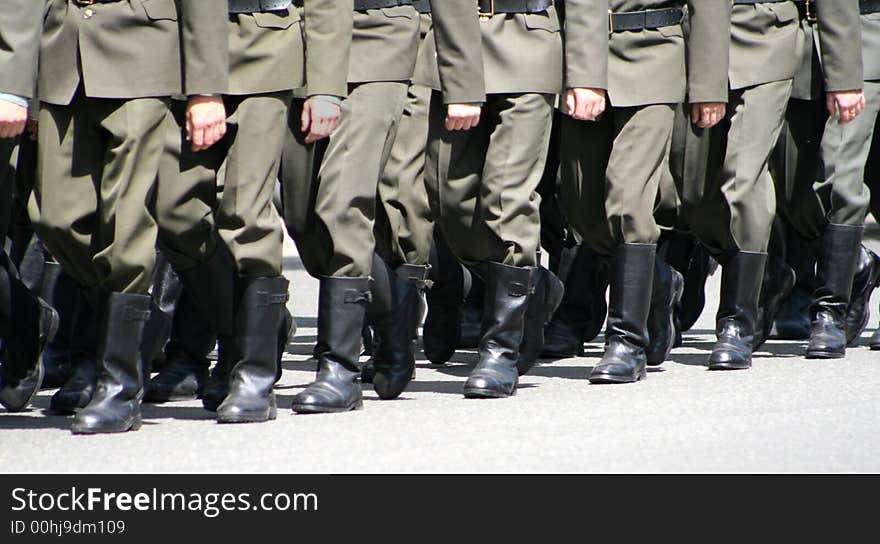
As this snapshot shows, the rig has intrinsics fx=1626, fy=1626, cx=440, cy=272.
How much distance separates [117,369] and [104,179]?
0.56 metres

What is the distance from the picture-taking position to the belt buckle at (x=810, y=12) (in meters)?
6.61

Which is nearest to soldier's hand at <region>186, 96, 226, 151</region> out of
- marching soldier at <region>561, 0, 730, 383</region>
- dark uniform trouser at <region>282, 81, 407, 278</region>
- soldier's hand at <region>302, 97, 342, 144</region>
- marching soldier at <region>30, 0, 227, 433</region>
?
→ marching soldier at <region>30, 0, 227, 433</region>

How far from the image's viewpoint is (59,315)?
5.86 m

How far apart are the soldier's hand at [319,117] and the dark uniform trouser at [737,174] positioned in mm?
1973

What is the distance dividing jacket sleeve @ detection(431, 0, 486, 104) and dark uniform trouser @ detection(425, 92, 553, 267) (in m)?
0.21

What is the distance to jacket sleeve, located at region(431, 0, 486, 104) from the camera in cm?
540

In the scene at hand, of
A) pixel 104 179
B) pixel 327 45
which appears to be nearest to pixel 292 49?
pixel 327 45

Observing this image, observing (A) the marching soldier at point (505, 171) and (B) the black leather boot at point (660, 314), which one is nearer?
(A) the marching soldier at point (505, 171)

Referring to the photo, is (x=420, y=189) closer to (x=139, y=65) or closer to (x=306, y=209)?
(x=306, y=209)

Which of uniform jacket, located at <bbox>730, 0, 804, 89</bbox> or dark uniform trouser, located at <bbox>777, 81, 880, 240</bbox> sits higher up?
uniform jacket, located at <bbox>730, 0, 804, 89</bbox>

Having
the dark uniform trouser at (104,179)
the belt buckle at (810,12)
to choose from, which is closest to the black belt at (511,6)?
the dark uniform trouser at (104,179)

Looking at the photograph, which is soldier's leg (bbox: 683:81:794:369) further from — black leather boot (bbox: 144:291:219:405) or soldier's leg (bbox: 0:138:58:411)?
soldier's leg (bbox: 0:138:58:411)

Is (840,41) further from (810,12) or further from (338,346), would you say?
(338,346)

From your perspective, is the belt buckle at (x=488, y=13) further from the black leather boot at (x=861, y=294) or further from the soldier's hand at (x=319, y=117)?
the black leather boot at (x=861, y=294)
